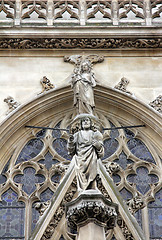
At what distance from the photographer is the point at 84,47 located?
17609 millimetres

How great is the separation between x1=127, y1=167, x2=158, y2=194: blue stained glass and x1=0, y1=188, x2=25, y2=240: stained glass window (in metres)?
2.11

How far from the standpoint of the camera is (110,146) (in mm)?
16797

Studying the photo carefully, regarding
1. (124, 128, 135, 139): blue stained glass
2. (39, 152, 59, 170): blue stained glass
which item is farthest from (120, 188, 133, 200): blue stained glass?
(39, 152, 59, 170): blue stained glass

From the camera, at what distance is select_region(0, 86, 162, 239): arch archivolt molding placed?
1611cm

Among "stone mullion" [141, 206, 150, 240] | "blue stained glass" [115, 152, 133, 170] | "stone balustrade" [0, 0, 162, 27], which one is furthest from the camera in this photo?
"stone balustrade" [0, 0, 162, 27]

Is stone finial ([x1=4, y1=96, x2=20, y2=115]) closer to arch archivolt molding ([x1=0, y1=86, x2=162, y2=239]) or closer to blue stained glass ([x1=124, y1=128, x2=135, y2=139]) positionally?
arch archivolt molding ([x1=0, y1=86, x2=162, y2=239])

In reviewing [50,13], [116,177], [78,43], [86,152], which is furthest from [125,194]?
[50,13]

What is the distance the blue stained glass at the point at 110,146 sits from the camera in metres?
16.7

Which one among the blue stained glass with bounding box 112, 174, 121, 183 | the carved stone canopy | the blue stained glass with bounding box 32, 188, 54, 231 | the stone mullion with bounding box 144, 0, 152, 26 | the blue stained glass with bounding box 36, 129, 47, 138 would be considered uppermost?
the stone mullion with bounding box 144, 0, 152, 26

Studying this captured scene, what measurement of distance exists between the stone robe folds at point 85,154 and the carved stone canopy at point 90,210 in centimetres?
28

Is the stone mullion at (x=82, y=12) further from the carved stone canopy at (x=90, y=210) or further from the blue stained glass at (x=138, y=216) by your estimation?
the carved stone canopy at (x=90, y=210)

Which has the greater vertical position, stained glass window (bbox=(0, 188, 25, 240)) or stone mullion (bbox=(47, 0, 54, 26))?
stone mullion (bbox=(47, 0, 54, 26))

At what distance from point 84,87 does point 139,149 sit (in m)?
1.86

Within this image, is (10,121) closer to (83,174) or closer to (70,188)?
(70,188)
